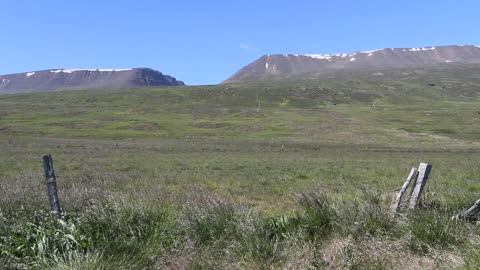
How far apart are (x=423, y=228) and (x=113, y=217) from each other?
499 centimetres

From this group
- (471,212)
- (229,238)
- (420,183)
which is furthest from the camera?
(420,183)

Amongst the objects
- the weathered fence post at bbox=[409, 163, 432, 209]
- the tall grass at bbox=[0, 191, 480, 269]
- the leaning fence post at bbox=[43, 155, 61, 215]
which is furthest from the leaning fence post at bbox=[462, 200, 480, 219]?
the leaning fence post at bbox=[43, 155, 61, 215]

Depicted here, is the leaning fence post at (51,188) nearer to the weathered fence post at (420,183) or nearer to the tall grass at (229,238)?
the tall grass at (229,238)

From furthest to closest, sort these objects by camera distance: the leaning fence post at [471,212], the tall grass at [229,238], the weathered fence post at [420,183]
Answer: the weathered fence post at [420,183] < the leaning fence post at [471,212] < the tall grass at [229,238]

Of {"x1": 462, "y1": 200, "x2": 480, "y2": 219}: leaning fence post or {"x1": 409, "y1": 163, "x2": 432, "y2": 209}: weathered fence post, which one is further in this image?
{"x1": 409, "y1": 163, "x2": 432, "y2": 209}: weathered fence post

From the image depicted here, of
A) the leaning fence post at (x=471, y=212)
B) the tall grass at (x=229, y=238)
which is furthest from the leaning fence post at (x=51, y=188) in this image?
the leaning fence post at (x=471, y=212)

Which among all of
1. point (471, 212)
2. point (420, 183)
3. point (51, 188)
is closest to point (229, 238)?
point (51, 188)

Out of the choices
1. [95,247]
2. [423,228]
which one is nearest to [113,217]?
[95,247]

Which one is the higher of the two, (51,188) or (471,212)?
(51,188)

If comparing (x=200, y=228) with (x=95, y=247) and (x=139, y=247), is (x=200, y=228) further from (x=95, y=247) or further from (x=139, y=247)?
(x=95, y=247)

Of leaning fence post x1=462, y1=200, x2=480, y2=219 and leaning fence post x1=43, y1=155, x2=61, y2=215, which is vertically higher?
leaning fence post x1=43, y1=155, x2=61, y2=215

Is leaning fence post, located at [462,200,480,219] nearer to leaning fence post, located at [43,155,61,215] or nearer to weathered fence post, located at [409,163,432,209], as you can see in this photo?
weathered fence post, located at [409,163,432,209]

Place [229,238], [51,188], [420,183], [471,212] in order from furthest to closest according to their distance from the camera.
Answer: [420,183]
[51,188]
[471,212]
[229,238]

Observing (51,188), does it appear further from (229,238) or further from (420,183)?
(420,183)
